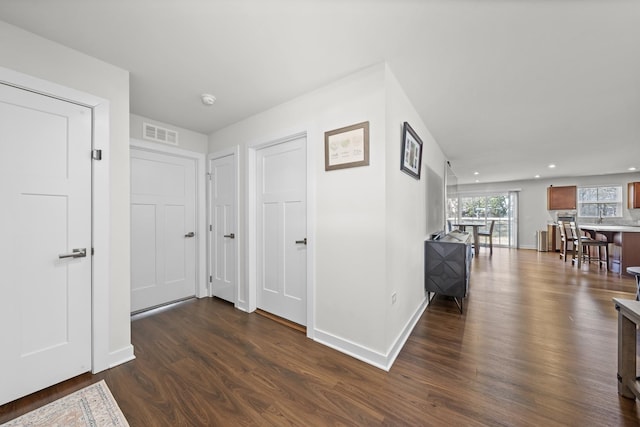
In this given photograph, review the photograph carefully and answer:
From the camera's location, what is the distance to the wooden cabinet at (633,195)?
631 cm

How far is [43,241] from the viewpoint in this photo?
159 centimetres

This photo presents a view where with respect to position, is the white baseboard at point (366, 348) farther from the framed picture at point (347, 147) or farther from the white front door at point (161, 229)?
the white front door at point (161, 229)

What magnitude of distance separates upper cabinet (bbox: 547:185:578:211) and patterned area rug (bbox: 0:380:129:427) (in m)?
10.7

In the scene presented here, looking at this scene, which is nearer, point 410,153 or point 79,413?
point 79,413

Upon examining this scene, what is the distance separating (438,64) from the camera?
1.85 m

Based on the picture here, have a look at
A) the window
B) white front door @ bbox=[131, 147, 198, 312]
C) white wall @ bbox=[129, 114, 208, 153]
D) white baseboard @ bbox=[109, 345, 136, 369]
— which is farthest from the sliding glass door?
white baseboard @ bbox=[109, 345, 136, 369]

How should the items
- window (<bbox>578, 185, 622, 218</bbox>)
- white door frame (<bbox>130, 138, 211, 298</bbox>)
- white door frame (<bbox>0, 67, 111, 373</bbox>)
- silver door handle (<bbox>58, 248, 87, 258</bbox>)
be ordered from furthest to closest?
window (<bbox>578, 185, 622, 218</bbox>)
white door frame (<bbox>130, 138, 211, 298</bbox>)
white door frame (<bbox>0, 67, 111, 373</bbox>)
silver door handle (<bbox>58, 248, 87, 258</bbox>)

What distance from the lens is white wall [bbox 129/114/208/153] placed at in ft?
8.95

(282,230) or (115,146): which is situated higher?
(115,146)

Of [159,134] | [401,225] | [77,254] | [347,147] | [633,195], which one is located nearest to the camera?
[77,254]

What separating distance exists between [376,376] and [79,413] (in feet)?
6.00

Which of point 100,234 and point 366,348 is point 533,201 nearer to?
point 366,348

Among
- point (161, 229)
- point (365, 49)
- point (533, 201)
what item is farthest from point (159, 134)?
point (533, 201)

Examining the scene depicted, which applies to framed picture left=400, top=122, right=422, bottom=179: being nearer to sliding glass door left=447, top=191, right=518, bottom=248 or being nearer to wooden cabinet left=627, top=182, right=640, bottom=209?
sliding glass door left=447, top=191, right=518, bottom=248
